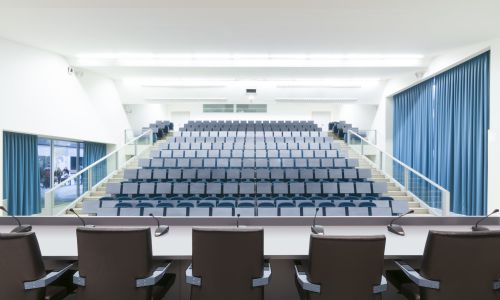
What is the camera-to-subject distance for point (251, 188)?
6.28 m

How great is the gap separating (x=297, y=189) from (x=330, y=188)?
72cm

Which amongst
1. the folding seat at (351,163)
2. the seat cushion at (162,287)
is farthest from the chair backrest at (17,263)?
the folding seat at (351,163)

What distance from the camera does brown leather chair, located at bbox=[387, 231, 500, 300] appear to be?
169cm

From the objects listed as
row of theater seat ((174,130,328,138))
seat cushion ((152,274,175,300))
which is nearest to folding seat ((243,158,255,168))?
row of theater seat ((174,130,328,138))

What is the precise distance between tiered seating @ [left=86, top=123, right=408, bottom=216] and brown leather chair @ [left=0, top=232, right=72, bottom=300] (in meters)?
2.56

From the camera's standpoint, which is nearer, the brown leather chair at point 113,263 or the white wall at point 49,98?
the brown leather chair at point 113,263

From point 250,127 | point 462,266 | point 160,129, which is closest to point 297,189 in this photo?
point 462,266

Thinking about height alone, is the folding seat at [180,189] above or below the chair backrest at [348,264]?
below

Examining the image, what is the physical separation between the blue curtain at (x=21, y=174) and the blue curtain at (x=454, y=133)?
852cm

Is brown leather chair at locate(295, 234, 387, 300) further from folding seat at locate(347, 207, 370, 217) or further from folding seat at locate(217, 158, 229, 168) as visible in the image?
folding seat at locate(217, 158, 229, 168)

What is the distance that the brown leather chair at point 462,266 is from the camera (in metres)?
1.69

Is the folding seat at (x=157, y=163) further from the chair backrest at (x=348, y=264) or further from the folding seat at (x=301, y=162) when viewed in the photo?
the chair backrest at (x=348, y=264)

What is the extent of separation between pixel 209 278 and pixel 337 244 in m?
0.76

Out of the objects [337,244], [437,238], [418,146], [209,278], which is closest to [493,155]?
[418,146]
